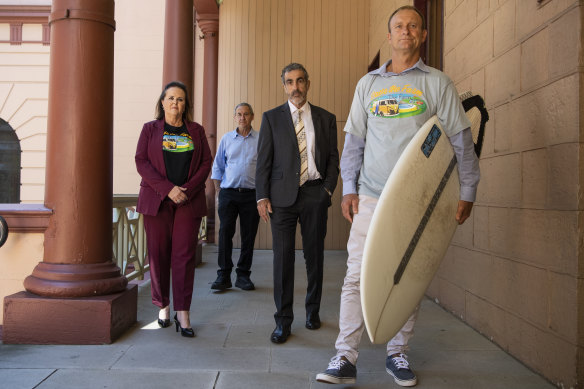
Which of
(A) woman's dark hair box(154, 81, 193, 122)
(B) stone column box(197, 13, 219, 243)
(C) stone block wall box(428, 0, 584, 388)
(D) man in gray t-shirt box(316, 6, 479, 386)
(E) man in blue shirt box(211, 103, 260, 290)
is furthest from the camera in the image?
(B) stone column box(197, 13, 219, 243)

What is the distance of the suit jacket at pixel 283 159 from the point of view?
283 cm

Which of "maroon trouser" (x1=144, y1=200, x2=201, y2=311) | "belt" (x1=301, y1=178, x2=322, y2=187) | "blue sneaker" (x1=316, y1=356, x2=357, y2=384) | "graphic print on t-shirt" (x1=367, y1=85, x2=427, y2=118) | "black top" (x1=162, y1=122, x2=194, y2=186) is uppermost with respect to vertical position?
"graphic print on t-shirt" (x1=367, y1=85, x2=427, y2=118)

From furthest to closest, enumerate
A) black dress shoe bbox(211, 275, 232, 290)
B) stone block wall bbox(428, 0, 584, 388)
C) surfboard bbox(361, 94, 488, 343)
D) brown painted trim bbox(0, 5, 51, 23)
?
brown painted trim bbox(0, 5, 51, 23) < black dress shoe bbox(211, 275, 232, 290) < stone block wall bbox(428, 0, 584, 388) < surfboard bbox(361, 94, 488, 343)

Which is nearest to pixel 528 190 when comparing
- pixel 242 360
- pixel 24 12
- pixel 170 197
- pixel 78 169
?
pixel 242 360

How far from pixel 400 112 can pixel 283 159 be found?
94cm

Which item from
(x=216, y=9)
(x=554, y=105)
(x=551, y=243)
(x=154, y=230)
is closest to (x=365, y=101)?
(x=554, y=105)

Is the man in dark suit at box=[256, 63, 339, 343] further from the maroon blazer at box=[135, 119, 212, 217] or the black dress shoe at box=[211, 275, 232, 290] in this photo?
the black dress shoe at box=[211, 275, 232, 290]

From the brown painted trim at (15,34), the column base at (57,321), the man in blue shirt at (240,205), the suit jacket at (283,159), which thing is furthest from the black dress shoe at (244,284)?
the brown painted trim at (15,34)

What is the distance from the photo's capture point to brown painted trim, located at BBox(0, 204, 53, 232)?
2.76 meters

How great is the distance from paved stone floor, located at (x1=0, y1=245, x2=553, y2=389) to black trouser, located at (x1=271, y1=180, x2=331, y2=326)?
0.24 meters

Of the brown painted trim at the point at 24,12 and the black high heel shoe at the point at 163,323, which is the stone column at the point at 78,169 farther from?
the brown painted trim at the point at 24,12

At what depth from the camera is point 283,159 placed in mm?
2854

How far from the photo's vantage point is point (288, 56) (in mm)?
7023

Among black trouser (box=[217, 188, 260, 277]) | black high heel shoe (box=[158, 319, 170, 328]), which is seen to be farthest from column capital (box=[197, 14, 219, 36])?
black high heel shoe (box=[158, 319, 170, 328])
